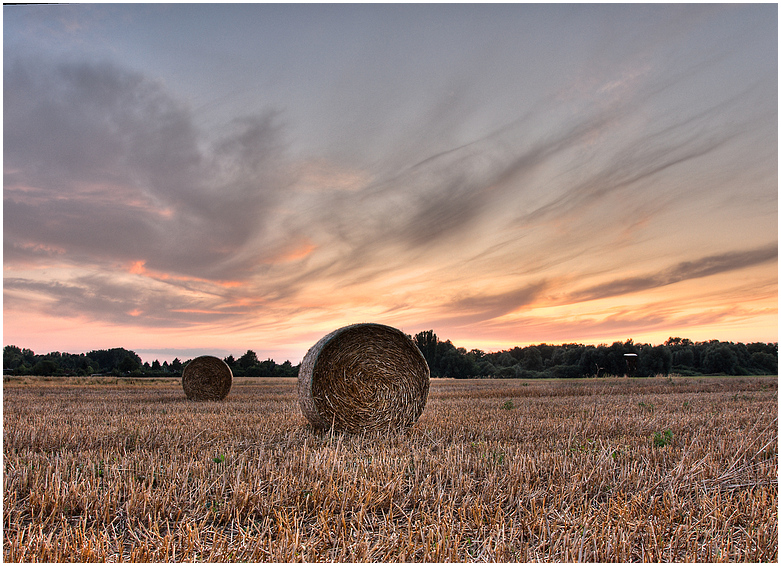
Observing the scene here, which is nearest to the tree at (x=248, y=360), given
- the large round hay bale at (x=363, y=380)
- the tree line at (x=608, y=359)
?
the tree line at (x=608, y=359)

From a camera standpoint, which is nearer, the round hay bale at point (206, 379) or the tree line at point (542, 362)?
the round hay bale at point (206, 379)

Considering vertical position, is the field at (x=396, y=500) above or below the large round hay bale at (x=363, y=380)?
below

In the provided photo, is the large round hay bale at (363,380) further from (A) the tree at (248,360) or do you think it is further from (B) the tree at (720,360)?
(B) the tree at (720,360)

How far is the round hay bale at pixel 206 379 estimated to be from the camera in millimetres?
14344

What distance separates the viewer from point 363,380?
7.70 m

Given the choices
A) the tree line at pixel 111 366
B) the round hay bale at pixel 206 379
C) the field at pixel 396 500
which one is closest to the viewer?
the field at pixel 396 500

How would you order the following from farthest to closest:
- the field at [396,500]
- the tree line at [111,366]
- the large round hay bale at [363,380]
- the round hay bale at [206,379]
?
the tree line at [111,366]
the round hay bale at [206,379]
the large round hay bale at [363,380]
the field at [396,500]

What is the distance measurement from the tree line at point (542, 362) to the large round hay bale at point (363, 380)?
3794 cm

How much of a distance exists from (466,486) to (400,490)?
563mm

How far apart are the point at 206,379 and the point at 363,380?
885cm

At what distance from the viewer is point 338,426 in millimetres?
7258

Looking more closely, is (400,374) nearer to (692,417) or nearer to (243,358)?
(692,417)

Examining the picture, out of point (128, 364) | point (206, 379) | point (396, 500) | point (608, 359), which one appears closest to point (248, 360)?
point (128, 364)

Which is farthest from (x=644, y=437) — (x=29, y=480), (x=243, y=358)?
(x=243, y=358)
